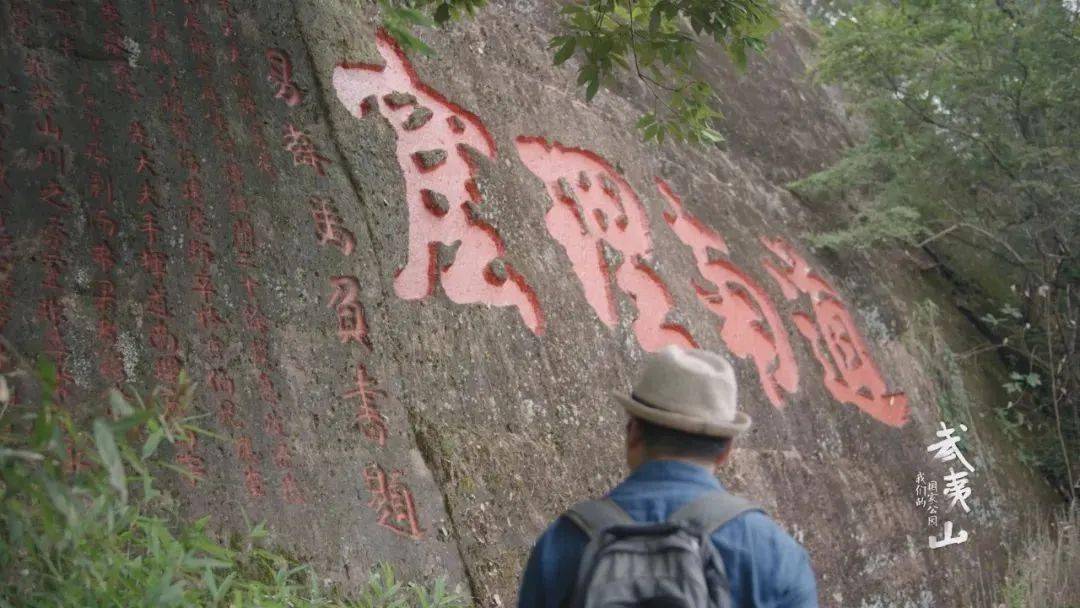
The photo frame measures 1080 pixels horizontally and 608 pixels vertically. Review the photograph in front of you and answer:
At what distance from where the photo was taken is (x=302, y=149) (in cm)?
365

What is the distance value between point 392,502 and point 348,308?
64cm

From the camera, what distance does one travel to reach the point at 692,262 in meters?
5.47

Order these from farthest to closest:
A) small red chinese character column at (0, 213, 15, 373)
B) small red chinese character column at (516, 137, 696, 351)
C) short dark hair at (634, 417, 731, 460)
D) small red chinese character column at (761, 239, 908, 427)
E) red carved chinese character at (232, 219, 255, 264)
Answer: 1. small red chinese character column at (761, 239, 908, 427)
2. small red chinese character column at (516, 137, 696, 351)
3. red carved chinese character at (232, 219, 255, 264)
4. small red chinese character column at (0, 213, 15, 373)
5. short dark hair at (634, 417, 731, 460)

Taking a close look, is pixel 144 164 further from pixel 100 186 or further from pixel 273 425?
pixel 273 425

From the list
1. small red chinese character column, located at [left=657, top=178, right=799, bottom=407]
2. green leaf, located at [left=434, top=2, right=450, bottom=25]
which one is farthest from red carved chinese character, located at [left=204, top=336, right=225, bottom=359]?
small red chinese character column, located at [left=657, top=178, right=799, bottom=407]

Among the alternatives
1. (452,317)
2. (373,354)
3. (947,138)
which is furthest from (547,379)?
(947,138)

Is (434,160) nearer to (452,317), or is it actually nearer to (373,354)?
(452,317)

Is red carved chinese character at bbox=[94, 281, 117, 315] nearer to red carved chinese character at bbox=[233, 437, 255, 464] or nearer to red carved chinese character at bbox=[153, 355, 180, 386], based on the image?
red carved chinese character at bbox=[153, 355, 180, 386]

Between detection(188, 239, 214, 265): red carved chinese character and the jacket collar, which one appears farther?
detection(188, 239, 214, 265): red carved chinese character

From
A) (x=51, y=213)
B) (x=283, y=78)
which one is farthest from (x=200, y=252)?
(x=283, y=78)

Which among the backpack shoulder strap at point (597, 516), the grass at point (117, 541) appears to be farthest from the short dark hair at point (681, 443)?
the grass at point (117, 541)

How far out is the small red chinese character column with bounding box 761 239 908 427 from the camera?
5980 millimetres

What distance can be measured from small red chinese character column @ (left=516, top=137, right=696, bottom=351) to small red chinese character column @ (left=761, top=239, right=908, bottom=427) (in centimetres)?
125

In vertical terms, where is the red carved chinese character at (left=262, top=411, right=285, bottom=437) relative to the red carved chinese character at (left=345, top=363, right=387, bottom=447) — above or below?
below
